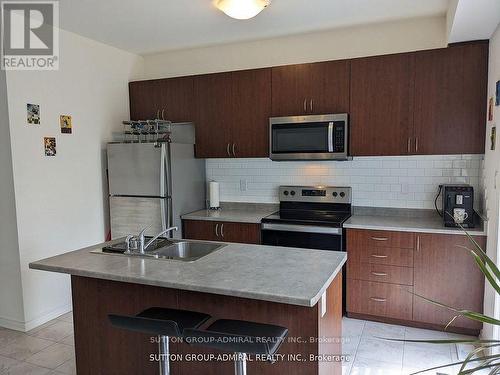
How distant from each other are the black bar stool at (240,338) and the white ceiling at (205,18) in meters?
2.37

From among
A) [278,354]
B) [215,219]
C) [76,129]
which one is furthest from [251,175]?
[278,354]

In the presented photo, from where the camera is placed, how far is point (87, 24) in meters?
3.41

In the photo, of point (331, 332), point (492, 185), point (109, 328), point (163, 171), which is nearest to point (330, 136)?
point (492, 185)

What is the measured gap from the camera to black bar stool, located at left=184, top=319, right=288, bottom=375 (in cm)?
158

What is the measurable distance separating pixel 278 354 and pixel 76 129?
114 inches

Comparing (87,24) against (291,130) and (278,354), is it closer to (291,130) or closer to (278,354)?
(291,130)

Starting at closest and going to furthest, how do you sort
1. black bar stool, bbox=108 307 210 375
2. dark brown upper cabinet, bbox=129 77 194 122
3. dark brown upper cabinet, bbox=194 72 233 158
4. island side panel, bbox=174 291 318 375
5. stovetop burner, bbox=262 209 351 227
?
1. black bar stool, bbox=108 307 210 375
2. island side panel, bbox=174 291 318 375
3. stovetop burner, bbox=262 209 351 227
4. dark brown upper cabinet, bbox=194 72 233 158
5. dark brown upper cabinet, bbox=129 77 194 122

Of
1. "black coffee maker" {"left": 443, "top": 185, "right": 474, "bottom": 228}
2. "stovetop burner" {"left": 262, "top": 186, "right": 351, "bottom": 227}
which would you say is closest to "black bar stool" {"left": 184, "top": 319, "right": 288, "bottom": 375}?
"stovetop burner" {"left": 262, "top": 186, "right": 351, "bottom": 227}

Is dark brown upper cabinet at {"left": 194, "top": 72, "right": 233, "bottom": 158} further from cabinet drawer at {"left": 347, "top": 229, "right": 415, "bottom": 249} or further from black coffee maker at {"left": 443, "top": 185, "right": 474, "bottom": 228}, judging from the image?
black coffee maker at {"left": 443, "top": 185, "right": 474, "bottom": 228}

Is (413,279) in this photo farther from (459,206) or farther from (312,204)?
(312,204)

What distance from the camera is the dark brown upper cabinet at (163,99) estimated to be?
4.03 metres

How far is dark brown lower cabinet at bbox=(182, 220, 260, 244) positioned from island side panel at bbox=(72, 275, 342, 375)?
1448mm

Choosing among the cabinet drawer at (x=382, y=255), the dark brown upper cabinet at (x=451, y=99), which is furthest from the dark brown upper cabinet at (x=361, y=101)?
the cabinet drawer at (x=382, y=255)

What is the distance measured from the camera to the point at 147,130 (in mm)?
3936
